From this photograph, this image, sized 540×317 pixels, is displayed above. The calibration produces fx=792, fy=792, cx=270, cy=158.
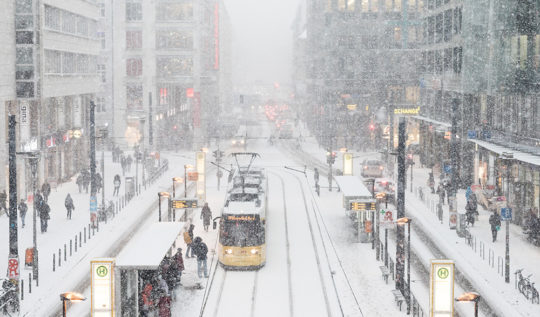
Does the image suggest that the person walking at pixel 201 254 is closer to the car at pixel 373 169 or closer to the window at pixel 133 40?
the car at pixel 373 169

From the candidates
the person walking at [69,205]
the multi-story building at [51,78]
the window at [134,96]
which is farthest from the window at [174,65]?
the person walking at [69,205]

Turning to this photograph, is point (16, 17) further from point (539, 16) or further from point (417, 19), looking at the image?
point (417, 19)

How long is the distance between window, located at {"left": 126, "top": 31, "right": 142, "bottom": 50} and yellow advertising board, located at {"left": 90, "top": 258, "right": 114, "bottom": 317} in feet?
258

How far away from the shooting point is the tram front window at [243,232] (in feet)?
103

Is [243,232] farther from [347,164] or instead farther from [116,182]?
[347,164]

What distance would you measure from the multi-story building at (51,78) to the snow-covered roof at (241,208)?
1967 cm

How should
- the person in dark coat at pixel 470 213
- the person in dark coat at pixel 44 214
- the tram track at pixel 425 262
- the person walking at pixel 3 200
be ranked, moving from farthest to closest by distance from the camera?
1. the person walking at pixel 3 200
2. the person in dark coat at pixel 470 213
3. the person in dark coat at pixel 44 214
4. the tram track at pixel 425 262

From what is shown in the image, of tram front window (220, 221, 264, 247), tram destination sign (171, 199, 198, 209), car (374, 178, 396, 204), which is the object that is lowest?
car (374, 178, 396, 204)

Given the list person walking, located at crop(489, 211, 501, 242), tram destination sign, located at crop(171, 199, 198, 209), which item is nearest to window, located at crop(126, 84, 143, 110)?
tram destination sign, located at crop(171, 199, 198, 209)

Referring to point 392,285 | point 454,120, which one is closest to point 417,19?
point 454,120

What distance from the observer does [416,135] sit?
281ft

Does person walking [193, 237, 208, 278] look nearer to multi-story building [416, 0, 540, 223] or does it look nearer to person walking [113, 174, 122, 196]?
multi-story building [416, 0, 540, 223]

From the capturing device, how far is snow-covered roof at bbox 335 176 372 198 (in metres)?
37.2

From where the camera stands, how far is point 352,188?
39.6 m
